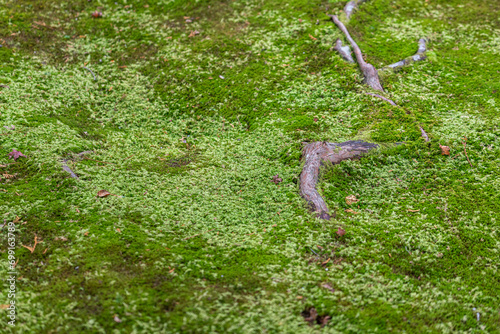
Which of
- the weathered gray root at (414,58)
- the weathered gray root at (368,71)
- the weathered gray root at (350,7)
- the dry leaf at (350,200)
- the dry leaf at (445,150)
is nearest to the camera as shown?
the dry leaf at (350,200)

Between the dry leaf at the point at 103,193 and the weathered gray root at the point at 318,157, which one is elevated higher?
the dry leaf at the point at 103,193

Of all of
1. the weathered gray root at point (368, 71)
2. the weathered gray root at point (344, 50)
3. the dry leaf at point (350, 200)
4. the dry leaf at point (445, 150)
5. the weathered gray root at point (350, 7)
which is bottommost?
the dry leaf at point (350, 200)

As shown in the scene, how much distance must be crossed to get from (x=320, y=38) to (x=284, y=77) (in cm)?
193

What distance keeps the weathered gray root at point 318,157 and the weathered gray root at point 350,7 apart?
5.45m

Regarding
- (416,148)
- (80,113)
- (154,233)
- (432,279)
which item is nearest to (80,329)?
(154,233)

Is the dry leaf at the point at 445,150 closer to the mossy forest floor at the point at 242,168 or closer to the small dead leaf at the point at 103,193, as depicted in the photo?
the mossy forest floor at the point at 242,168

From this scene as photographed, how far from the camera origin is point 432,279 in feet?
19.8

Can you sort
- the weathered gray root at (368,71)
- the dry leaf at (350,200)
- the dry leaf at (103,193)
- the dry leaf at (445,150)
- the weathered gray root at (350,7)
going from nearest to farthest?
the dry leaf at (103,193) → the dry leaf at (350,200) → the dry leaf at (445,150) → the weathered gray root at (368,71) → the weathered gray root at (350,7)

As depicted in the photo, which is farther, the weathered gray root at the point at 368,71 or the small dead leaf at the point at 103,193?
the weathered gray root at the point at 368,71

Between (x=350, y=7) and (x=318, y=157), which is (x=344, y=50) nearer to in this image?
(x=350, y=7)

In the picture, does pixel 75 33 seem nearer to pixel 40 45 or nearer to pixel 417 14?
pixel 40 45

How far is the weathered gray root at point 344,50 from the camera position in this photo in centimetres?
1014

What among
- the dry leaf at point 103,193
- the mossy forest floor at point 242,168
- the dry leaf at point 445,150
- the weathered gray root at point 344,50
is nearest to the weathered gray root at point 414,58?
the mossy forest floor at point 242,168

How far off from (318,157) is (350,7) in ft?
21.8
